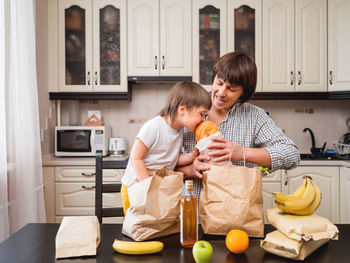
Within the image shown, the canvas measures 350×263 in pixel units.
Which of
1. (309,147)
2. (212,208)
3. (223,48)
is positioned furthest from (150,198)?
(309,147)

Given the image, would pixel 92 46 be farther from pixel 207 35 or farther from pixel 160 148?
pixel 160 148

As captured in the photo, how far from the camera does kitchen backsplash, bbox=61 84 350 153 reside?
11.1 ft

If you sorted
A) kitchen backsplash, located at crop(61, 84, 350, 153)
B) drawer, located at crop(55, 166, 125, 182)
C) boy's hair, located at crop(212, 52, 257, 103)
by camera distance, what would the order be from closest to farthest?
boy's hair, located at crop(212, 52, 257, 103), drawer, located at crop(55, 166, 125, 182), kitchen backsplash, located at crop(61, 84, 350, 153)

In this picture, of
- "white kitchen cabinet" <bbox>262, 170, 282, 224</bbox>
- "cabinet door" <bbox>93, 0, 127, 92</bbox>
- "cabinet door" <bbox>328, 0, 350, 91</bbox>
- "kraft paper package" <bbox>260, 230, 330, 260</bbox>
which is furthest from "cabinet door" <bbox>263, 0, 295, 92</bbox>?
"kraft paper package" <bbox>260, 230, 330, 260</bbox>

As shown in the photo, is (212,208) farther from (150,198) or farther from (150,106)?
(150,106)

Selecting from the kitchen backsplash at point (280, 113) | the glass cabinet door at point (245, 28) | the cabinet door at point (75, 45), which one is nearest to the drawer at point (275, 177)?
the kitchen backsplash at point (280, 113)

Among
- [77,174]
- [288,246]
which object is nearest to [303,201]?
[288,246]

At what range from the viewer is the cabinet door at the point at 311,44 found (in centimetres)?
303

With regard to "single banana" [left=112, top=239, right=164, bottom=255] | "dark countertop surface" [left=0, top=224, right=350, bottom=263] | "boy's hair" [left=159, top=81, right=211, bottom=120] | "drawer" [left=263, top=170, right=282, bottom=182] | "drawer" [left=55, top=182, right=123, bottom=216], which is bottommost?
"drawer" [left=55, top=182, right=123, bottom=216]

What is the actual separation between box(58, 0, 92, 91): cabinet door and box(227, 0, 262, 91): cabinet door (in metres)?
1.41

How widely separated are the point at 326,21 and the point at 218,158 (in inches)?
104

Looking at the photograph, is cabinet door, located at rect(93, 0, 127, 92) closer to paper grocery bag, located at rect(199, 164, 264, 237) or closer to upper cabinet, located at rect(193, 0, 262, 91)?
upper cabinet, located at rect(193, 0, 262, 91)

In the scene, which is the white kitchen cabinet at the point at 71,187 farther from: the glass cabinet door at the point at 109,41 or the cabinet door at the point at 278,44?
the cabinet door at the point at 278,44

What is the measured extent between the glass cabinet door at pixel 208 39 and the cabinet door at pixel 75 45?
3.64 feet
